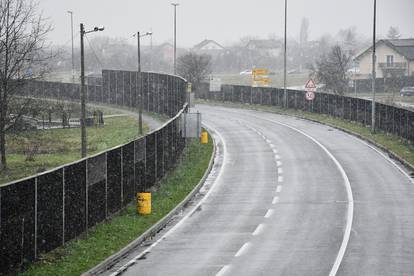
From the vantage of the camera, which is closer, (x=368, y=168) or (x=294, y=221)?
(x=294, y=221)

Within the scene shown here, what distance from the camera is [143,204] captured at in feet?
97.8

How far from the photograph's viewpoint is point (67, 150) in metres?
52.5

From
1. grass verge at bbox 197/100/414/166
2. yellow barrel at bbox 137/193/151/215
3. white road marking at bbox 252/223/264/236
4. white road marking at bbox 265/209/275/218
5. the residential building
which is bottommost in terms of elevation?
white road marking at bbox 252/223/264/236

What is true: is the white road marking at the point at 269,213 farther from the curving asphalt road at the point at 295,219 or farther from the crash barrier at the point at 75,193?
the crash barrier at the point at 75,193

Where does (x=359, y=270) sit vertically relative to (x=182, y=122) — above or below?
below

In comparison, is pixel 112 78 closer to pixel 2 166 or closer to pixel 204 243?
pixel 2 166

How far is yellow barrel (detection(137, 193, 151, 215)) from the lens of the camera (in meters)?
29.7

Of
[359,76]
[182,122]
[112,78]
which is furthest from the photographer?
[359,76]

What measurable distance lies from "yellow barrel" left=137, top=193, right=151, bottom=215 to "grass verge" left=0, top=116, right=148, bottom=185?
44.2 ft

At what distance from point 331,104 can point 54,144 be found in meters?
23.9

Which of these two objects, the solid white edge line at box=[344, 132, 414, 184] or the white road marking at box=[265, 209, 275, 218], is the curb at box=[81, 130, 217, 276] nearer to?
the white road marking at box=[265, 209, 275, 218]

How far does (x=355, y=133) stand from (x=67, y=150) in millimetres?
18920

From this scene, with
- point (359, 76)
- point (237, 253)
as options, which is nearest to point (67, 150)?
point (237, 253)

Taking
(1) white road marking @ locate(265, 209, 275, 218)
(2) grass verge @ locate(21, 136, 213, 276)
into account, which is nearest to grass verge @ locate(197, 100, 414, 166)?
(2) grass verge @ locate(21, 136, 213, 276)
